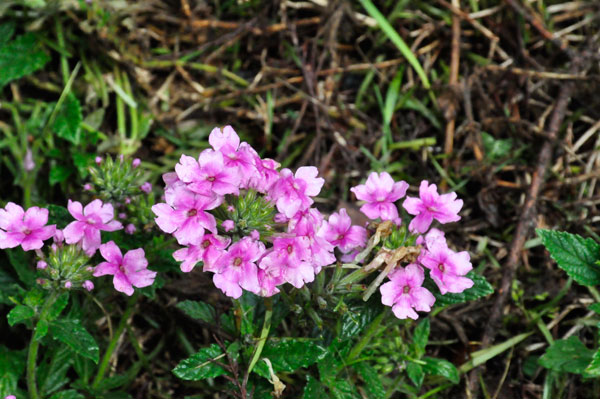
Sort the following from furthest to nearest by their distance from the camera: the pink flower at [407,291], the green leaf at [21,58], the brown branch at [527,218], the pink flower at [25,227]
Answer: the green leaf at [21,58], the brown branch at [527,218], the pink flower at [25,227], the pink flower at [407,291]

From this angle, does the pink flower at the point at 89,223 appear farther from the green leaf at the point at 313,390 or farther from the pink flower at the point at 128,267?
the green leaf at the point at 313,390

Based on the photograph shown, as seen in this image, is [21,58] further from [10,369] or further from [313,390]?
[313,390]

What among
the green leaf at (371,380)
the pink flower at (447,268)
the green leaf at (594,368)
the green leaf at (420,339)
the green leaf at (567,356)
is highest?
the pink flower at (447,268)

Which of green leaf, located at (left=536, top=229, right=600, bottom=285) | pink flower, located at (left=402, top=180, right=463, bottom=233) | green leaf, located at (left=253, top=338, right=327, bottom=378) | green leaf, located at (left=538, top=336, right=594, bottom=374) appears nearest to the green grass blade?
green leaf, located at (left=536, top=229, right=600, bottom=285)

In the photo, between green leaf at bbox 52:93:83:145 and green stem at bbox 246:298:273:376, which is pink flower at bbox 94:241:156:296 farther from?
green leaf at bbox 52:93:83:145

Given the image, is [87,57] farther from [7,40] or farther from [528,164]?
[528,164]

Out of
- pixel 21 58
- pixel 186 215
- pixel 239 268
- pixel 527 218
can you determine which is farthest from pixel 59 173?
pixel 527 218

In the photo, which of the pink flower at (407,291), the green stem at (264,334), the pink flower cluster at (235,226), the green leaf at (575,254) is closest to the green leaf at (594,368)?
the green leaf at (575,254)
